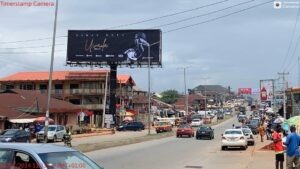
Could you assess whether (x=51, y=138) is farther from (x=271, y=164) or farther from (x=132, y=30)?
(x=132, y=30)

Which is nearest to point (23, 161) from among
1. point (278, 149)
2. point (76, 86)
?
point (278, 149)

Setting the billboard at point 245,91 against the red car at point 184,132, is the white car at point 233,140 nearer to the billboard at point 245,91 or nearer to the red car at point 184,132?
the red car at point 184,132

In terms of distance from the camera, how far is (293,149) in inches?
659

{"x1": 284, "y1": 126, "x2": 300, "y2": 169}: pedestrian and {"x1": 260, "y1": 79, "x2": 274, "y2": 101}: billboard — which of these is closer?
{"x1": 284, "y1": 126, "x2": 300, "y2": 169}: pedestrian

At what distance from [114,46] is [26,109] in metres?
30.4

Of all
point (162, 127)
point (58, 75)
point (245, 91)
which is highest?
point (58, 75)

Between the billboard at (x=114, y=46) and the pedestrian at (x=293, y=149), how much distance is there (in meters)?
66.3

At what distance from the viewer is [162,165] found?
2425cm

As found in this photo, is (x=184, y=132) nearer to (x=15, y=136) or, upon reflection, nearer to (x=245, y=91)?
(x=15, y=136)

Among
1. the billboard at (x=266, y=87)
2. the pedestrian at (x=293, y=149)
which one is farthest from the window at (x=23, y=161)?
the billboard at (x=266, y=87)

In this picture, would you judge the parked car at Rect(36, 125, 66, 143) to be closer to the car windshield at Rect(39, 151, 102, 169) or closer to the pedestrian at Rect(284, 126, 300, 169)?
the pedestrian at Rect(284, 126, 300, 169)

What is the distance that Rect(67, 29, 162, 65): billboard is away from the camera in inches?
3278

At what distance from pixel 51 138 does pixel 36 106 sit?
9.83 meters

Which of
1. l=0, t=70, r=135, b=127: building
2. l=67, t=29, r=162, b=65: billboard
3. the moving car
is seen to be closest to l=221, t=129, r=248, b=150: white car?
the moving car
